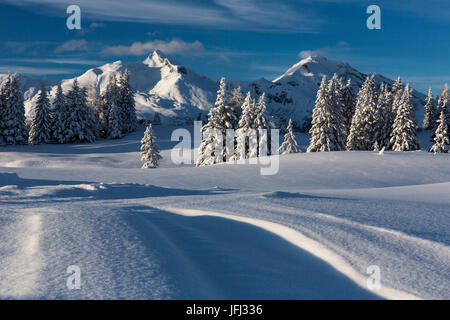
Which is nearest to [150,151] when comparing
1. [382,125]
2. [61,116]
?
[61,116]

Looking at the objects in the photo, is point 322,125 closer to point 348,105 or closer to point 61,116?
point 348,105

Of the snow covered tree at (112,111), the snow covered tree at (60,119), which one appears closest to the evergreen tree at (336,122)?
the snow covered tree at (112,111)

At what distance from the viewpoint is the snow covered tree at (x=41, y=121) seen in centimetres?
4912

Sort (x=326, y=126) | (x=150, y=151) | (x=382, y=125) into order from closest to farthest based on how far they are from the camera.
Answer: (x=150, y=151) < (x=326, y=126) < (x=382, y=125)

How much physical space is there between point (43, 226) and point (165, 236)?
73.5 inches

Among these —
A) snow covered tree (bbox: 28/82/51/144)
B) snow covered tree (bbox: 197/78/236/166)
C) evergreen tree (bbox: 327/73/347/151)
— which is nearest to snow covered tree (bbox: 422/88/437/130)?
evergreen tree (bbox: 327/73/347/151)

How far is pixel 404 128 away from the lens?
44156 mm

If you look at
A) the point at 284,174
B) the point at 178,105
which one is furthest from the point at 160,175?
the point at 178,105

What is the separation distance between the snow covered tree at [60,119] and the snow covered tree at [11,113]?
4.12 m

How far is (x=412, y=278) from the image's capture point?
400 centimetres

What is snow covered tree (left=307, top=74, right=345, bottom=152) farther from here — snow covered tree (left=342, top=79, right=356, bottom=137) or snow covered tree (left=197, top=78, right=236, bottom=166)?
snow covered tree (left=342, top=79, right=356, bottom=137)

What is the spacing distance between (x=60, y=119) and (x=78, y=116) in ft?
8.29

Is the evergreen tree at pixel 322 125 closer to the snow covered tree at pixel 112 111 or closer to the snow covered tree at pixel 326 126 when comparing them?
the snow covered tree at pixel 326 126

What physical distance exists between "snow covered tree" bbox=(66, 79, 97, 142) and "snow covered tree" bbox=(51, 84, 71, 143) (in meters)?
0.57
